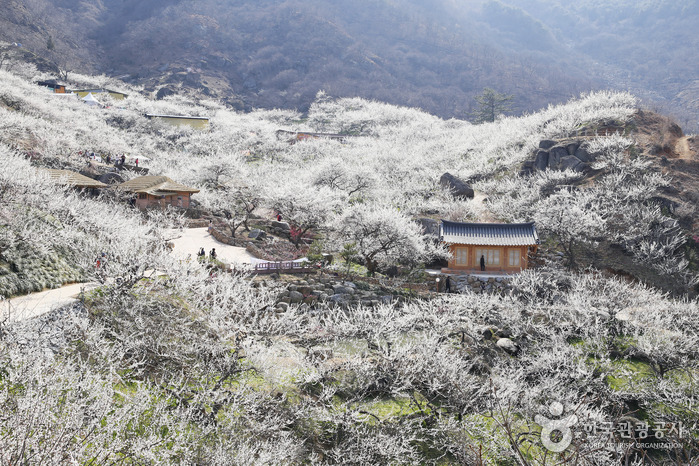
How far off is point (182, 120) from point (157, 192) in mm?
42540

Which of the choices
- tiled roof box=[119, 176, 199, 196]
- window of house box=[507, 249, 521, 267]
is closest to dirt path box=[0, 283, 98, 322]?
tiled roof box=[119, 176, 199, 196]

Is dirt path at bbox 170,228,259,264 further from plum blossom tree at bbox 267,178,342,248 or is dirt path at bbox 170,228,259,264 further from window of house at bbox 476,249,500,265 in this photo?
window of house at bbox 476,249,500,265

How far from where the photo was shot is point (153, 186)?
34.4 metres

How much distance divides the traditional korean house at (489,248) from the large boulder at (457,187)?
1199 cm

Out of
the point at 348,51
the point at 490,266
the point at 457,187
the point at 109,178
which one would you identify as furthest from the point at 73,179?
the point at 348,51

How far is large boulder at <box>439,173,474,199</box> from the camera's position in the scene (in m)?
39.8

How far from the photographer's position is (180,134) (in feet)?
218

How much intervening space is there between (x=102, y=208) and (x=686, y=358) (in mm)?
29095

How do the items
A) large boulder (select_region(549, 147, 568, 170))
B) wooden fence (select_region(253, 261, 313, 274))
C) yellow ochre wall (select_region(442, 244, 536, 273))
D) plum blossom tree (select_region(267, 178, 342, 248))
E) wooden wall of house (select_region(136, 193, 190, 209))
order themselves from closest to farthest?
wooden fence (select_region(253, 261, 313, 274)), yellow ochre wall (select_region(442, 244, 536, 273)), plum blossom tree (select_region(267, 178, 342, 248)), wooden wall of house (select_region(136, 193, 190, 209)), large boulder (select_region(549, 147, 568, 170))

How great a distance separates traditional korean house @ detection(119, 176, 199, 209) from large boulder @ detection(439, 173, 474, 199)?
73.8ft

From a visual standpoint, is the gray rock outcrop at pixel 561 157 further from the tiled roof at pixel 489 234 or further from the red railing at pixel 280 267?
the red railing at pixel 280 267

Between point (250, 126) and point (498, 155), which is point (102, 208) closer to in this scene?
point (498, 155)

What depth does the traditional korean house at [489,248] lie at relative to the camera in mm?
27312

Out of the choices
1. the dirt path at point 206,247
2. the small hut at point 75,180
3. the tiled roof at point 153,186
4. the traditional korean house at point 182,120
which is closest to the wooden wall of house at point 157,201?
the tiled roof at point 153,186
